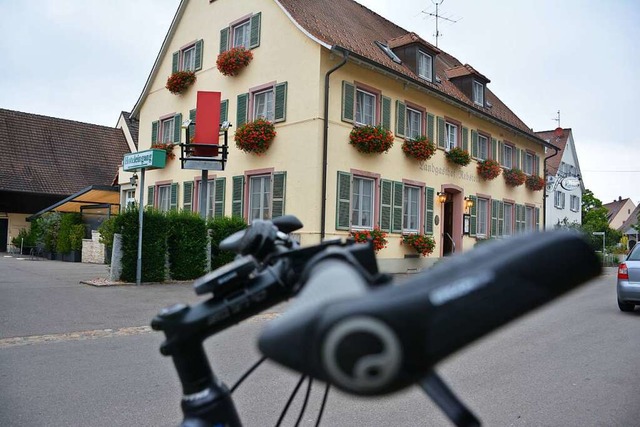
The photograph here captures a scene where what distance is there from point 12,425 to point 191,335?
12.3 feet

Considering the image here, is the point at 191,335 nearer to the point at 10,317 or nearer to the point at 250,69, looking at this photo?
the point at 10,317

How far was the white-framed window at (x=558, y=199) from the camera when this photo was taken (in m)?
39.6

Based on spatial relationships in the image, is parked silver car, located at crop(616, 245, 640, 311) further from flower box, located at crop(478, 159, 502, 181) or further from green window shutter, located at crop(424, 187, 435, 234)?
flower box, located at crop(478, 159, 502, 181)

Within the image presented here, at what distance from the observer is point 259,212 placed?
60.8ft

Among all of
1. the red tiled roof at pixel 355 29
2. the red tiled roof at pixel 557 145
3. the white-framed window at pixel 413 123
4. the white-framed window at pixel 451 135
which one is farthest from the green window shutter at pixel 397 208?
the red tiled roof at pixel 557 145

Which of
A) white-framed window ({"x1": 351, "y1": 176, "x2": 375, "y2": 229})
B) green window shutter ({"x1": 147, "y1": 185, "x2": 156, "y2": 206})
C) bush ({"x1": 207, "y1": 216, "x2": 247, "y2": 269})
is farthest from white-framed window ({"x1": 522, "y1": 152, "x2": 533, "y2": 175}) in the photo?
bush ({"x1": 207, "y1": 216, "x2": 247, "y2": 269})

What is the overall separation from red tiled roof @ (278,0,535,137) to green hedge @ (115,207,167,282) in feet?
23.0

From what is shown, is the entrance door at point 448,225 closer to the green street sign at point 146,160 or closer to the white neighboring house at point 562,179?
the green street sign at point 146,160

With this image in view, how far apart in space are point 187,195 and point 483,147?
12.1 meters

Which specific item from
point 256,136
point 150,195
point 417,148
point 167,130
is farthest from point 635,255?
point 150,195

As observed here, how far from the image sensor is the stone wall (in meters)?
21.9

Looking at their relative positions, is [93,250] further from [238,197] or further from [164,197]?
[238,197]

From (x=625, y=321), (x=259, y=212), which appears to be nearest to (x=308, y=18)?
(x=259, y=212)

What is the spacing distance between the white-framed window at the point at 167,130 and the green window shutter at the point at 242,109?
175 inches
